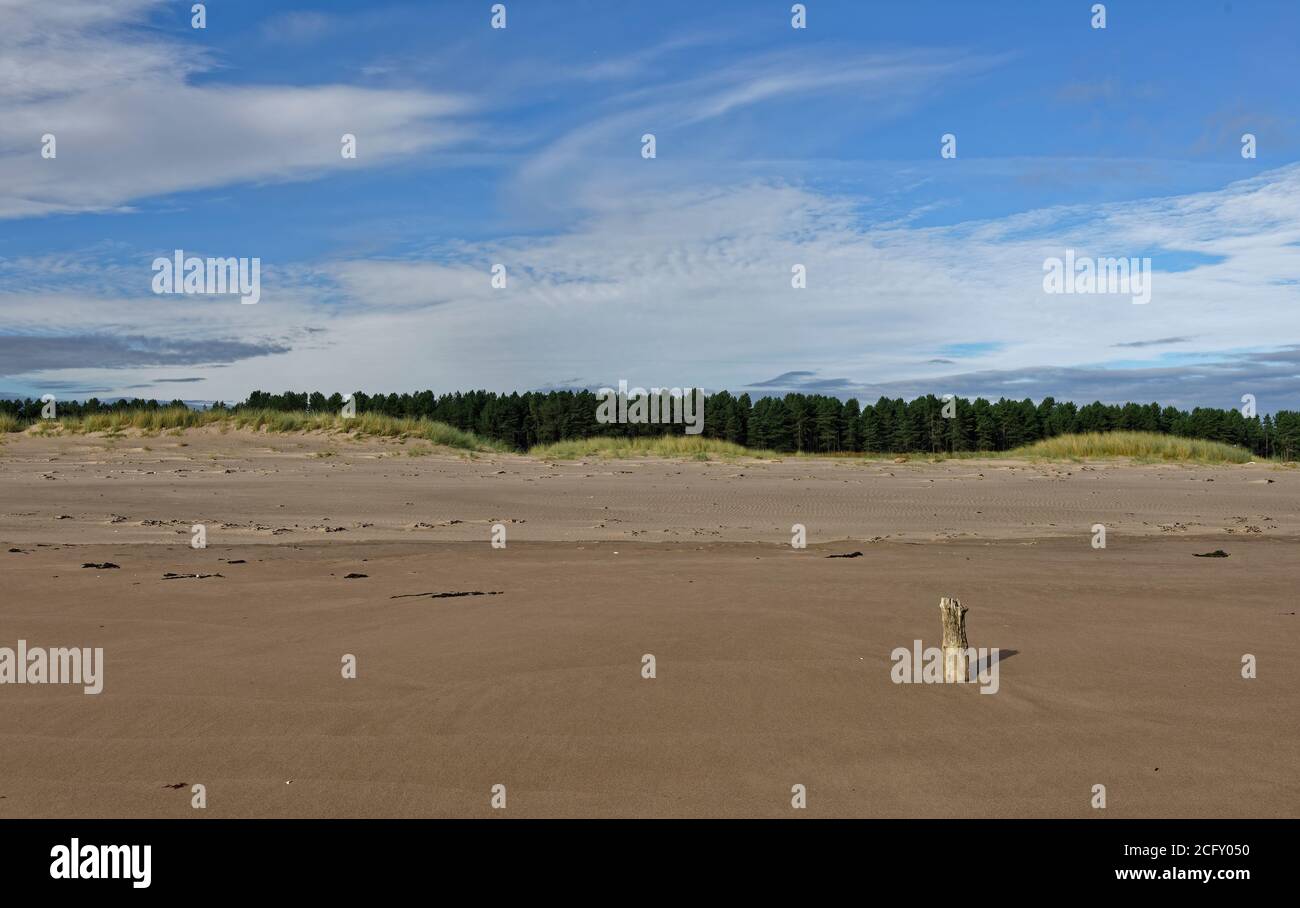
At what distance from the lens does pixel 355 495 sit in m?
20.4

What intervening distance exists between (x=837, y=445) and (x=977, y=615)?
85.3 m

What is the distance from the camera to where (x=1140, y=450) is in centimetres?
3294

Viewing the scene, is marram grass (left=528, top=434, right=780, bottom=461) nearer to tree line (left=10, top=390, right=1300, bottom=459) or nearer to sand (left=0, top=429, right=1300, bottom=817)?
sand (left=0, top=429, right=1300, bottom=817)

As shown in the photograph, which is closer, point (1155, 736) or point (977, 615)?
point (1155, 736)

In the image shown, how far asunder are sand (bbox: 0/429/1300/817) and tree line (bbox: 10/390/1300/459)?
216ft

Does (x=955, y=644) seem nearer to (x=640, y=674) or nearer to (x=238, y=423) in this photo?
(x=640, y=674)

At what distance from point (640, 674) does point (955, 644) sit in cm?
209

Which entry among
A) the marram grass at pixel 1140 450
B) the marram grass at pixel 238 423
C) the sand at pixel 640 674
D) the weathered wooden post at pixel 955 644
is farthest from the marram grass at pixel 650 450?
the weathered wooden post at pixel 955 644

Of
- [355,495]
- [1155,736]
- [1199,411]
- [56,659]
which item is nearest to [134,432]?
[355,495]

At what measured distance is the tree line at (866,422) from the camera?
275 feet

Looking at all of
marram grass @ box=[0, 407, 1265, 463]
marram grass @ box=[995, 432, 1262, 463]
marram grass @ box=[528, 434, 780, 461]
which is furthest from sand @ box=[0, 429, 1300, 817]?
marram grass @ box=[528, 434, 780, 461]

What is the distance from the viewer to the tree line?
83938 mm

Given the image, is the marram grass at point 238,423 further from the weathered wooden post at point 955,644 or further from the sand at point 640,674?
the weathered wooden post at point 955,644
